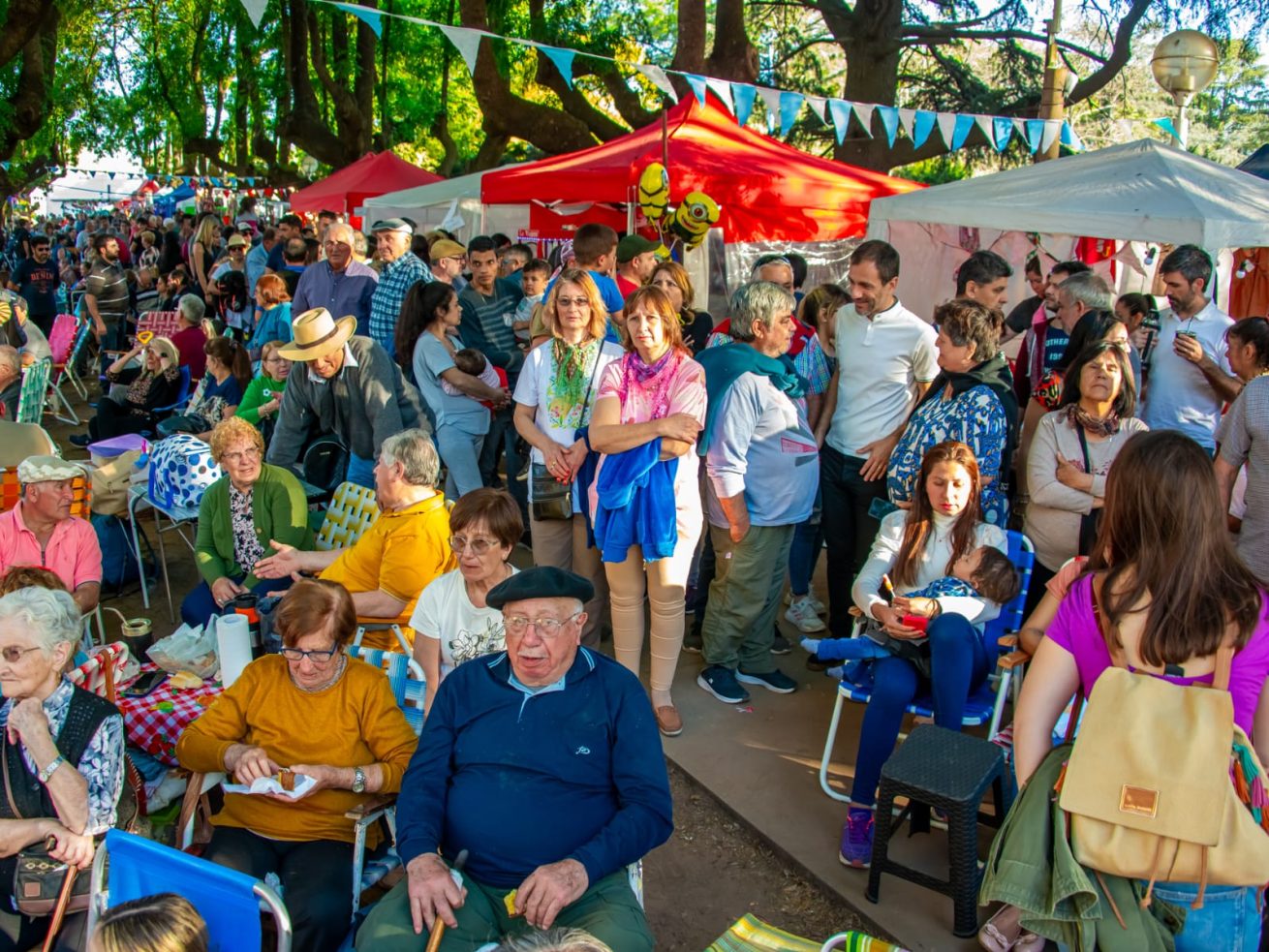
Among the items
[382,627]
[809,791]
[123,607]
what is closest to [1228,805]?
[809,791]

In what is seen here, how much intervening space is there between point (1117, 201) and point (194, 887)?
5541mm

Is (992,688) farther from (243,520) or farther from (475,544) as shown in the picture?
(243,520)

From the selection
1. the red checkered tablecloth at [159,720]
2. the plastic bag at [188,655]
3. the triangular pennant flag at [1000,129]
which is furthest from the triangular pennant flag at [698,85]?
the red checkered tablecloth at [159,720]

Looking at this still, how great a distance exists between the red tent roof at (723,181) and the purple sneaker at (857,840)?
17.7 feet

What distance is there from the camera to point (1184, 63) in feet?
29.6

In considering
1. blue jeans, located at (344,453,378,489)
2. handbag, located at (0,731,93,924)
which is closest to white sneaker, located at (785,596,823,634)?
blue jeans, located at (344,453,378,489)

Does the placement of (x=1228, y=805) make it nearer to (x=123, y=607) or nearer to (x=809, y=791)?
(x=809, y=791)

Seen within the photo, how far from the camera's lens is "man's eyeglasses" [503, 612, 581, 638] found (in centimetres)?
265

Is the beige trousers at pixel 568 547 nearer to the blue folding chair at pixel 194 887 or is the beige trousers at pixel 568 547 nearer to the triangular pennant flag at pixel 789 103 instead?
the blue folding chair at pixel 194 887

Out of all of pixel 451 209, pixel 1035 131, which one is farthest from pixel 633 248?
pixel 451 209

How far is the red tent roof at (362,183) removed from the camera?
579 inches

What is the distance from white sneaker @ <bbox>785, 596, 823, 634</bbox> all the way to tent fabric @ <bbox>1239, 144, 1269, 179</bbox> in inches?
235

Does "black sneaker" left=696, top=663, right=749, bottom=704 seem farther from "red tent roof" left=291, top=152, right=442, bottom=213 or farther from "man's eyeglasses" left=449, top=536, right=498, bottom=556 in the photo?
"red tent roof" left=291, top=152, right=442, bottom=213

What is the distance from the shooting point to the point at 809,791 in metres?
3.82
